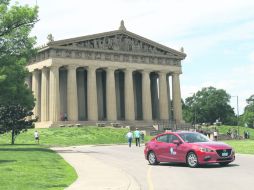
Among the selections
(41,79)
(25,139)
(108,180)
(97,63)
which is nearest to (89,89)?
(97,63)

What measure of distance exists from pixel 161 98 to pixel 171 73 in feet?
18.4

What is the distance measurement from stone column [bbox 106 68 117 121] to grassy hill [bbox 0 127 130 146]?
39.5 ft

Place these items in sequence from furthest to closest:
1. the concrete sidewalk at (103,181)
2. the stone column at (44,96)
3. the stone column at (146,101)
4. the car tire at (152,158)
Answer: the stone column at (146,101), the stone column at (44,96), the car tire at (152,158), the concrete sidewalk at (103,181)

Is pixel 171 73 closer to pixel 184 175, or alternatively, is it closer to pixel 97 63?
pixel 97 63

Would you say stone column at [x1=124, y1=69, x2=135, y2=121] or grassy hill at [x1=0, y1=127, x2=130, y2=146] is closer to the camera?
grassy hill at [x1=0, y1=127, x2=130, y2=146]

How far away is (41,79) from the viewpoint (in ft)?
271

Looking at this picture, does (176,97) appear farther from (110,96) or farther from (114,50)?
(114,50)

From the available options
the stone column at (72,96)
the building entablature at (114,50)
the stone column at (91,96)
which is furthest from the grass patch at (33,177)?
the stone column at (91,96)

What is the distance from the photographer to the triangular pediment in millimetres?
76562

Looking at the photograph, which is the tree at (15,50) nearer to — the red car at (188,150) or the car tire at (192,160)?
the red car at (188,150)

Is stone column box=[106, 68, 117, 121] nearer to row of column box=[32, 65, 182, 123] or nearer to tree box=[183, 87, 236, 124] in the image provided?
row of column box=[32, 65, 182, 123]

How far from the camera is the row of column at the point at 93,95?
7538 centimetres

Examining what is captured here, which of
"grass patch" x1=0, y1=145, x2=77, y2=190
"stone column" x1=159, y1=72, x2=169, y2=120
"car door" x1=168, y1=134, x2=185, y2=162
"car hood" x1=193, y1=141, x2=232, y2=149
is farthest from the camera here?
"stone column" x1=159, y1=72, x2=169, y2=120

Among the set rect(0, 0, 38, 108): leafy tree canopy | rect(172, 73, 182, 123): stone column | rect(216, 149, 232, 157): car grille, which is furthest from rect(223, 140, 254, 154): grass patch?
rect(172, 73, 182, 123): stone column
